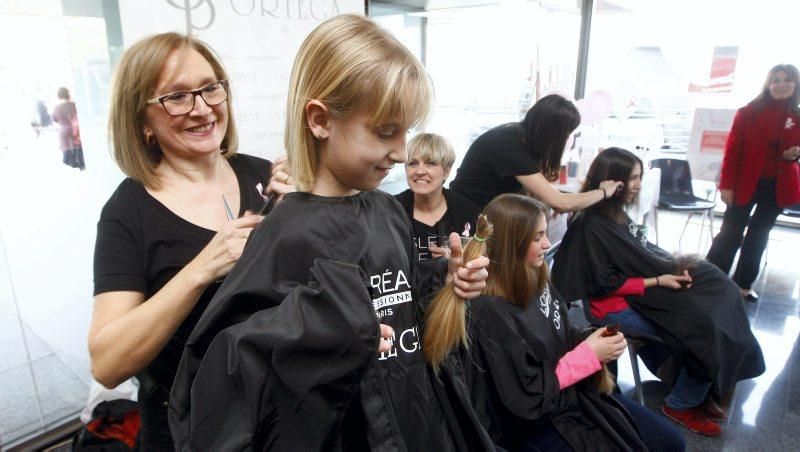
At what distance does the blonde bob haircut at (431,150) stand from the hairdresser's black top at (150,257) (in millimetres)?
1358

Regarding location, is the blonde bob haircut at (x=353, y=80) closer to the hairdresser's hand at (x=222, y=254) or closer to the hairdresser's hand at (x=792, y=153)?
the hairdresser's hand at (x=222, y=254)

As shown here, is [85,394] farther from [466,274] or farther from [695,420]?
[695,420]

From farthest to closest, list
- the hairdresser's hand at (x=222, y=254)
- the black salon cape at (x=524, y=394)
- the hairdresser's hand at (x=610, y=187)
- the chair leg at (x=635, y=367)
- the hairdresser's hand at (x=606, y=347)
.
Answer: the hairdresser's hand at (x=610, y=187), the chair leg at (x=635, y=367), the hairdresser's hand at (x=606, y=347), the black salon cape at (x=524, y=394), the hairdresser's hand at (x=222, y=254)

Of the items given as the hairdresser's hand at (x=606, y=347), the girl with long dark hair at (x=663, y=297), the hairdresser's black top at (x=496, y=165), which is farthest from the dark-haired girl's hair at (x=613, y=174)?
the hairdresser's hand at (x=606, y=347)

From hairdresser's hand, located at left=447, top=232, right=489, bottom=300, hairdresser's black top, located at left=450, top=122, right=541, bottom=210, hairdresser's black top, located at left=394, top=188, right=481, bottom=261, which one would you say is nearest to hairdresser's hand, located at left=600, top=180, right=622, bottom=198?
hairdresser's black top, located at left=450, top=122, right=541, bottom=210

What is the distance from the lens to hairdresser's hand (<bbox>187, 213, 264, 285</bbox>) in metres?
0.82

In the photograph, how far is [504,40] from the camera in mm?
4160

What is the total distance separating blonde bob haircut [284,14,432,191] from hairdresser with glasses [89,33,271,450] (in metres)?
0.21

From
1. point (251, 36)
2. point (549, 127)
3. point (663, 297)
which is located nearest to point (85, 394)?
point (251, 36)

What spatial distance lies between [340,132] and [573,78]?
5.13 metres

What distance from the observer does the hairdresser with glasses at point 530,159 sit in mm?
2275

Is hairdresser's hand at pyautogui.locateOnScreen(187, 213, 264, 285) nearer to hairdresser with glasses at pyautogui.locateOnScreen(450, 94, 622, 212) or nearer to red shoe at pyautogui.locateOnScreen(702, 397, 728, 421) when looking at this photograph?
hairdresser with glasses at pyautogui.locateOnScreen(450, 94, 622, 212)

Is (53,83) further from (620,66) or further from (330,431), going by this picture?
(620,66)

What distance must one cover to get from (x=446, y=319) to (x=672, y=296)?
6.42ft
